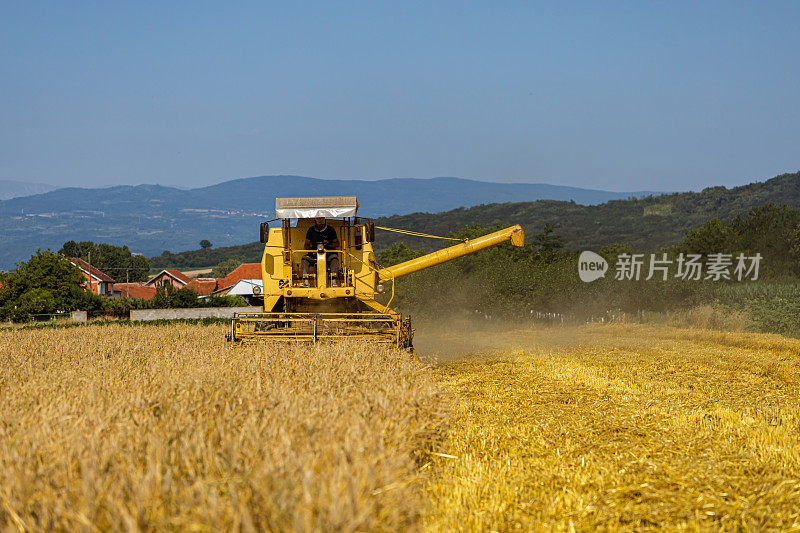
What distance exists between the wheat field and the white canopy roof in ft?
11.8

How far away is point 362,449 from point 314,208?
9037 millimetres

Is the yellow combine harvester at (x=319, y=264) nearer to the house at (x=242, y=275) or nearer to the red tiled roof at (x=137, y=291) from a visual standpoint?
the house at (x=242, y=275)

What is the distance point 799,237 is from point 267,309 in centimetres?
3153

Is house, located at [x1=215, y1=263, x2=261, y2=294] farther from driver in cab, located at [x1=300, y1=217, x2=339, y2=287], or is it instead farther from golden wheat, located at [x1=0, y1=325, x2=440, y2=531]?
golden wheat, located at [x1=0, y1=325, x2=440, y2=531]

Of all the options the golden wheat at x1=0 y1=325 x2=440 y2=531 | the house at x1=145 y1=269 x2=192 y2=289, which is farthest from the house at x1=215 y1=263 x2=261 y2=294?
the golden wheat at x1=0 y1=325 x2=440 y2=531

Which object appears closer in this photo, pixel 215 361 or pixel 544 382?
pixel 215 361

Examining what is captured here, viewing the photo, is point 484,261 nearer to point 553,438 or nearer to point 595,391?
point 595,391

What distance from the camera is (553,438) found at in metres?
6.58

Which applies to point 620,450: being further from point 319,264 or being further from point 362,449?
point 319,264

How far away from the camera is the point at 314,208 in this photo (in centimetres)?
1230

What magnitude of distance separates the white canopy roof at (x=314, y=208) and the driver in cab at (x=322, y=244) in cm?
48

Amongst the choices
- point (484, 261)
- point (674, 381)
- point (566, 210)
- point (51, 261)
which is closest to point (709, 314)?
point (484, 261)

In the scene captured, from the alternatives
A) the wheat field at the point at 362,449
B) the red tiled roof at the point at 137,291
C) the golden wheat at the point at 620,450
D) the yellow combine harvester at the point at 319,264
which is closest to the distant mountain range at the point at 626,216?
the red tiled roof at the point at 137,291

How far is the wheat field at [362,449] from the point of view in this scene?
2949 millimetres
